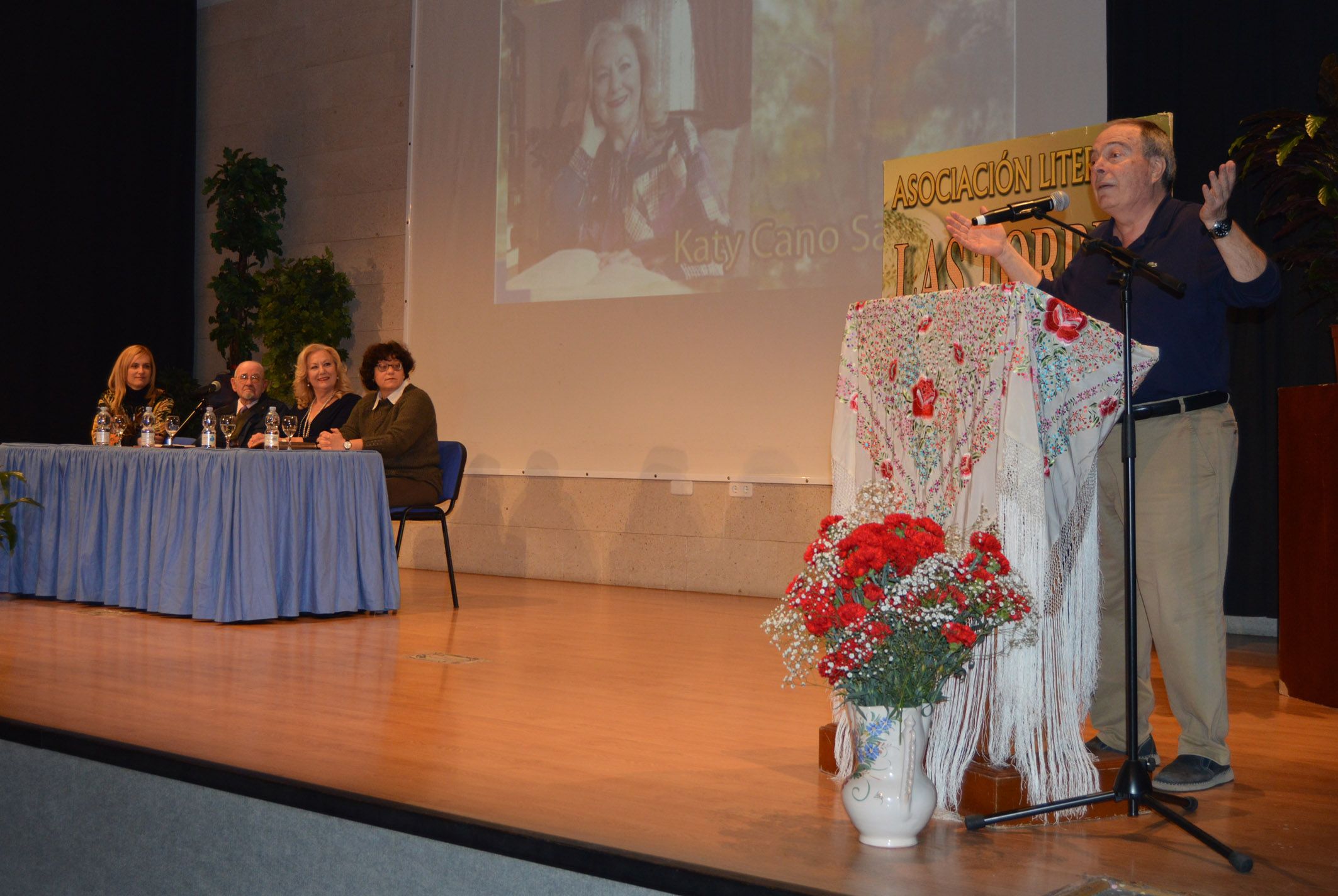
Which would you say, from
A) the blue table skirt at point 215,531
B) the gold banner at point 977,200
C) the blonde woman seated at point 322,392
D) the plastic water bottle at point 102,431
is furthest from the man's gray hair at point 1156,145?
the plastic water bottle at point 102,431

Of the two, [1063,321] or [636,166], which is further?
[636,166]

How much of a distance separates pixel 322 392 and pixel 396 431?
744 mm

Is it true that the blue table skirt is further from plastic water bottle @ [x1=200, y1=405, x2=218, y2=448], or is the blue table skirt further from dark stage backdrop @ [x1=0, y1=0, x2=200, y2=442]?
dark stage backdrop @ [x1=0, y1=0, x2=200, y2=442]

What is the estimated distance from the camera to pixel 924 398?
8.12ft

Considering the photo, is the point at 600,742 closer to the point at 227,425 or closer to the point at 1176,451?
the point at 1176,451

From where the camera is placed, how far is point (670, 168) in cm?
677

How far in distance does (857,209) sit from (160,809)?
4.56 meters

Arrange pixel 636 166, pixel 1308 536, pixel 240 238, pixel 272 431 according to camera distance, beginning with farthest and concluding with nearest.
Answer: pixel 240 238 < pixel 636 166 < pixel 272 431 < pixel 1308 536

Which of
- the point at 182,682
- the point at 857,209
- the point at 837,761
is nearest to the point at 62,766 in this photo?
A: the point at 182,682

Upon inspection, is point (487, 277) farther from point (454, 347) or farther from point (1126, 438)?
point (1126, 438)

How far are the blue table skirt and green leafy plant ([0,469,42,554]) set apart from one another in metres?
0.09

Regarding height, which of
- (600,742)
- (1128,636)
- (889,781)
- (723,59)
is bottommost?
(600,742)

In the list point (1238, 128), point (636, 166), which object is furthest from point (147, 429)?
point (1238, 128)

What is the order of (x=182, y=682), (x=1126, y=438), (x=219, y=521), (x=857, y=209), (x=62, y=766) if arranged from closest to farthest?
(x=1126, y=438), (x=62, y=766), (x=182, y=682), (x=219, y=521), (x=857, y=209)
